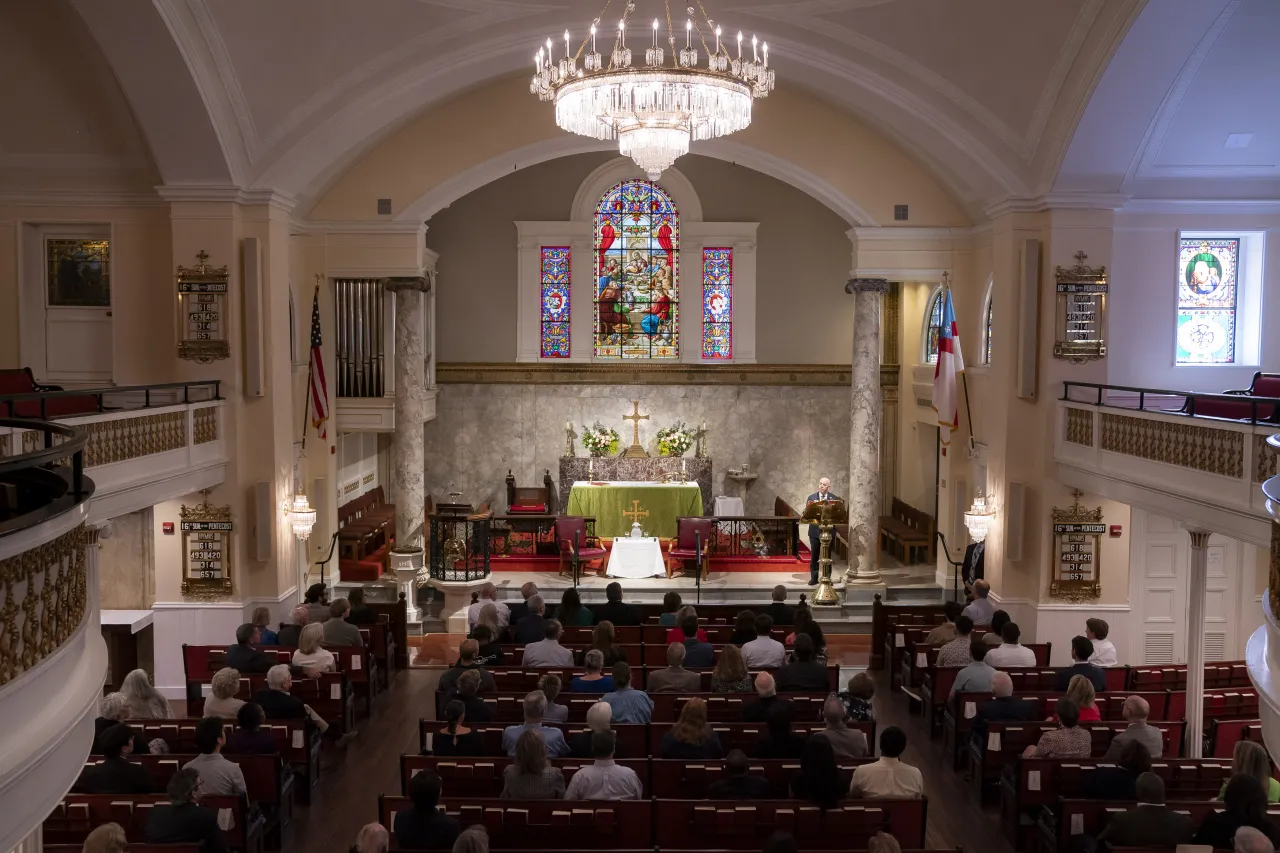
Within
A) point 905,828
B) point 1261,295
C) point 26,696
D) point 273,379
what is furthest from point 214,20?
point 1261,295

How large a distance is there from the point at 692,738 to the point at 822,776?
124cm

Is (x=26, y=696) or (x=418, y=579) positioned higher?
(x=26, y=696)

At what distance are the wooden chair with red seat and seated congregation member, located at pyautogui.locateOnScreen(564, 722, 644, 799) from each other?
10272 mm

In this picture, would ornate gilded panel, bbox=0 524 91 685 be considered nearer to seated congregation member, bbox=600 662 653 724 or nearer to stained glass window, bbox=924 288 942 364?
seated congregation member, bbox=600 662 653 724

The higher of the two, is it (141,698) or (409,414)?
(409,414)

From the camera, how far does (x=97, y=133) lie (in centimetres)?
1427

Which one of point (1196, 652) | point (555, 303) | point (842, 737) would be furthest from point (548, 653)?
point (555, 303)

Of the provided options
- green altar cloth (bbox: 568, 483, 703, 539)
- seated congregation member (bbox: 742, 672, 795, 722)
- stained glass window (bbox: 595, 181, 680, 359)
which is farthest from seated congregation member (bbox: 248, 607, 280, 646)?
stained glass window (bbox: 595, 181, 680, 359)

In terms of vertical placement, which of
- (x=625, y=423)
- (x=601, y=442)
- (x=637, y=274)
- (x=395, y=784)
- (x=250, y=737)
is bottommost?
(x=395, y=784)

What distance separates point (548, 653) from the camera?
11.1 meters

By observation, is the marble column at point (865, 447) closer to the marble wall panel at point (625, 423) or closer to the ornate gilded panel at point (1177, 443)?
the marble wall panel at point (625, 423)

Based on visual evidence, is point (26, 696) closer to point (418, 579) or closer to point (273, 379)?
point (273, 379)

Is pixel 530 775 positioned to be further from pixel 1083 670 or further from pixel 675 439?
pixel 675 439

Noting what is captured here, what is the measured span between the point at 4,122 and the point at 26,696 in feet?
40.1
